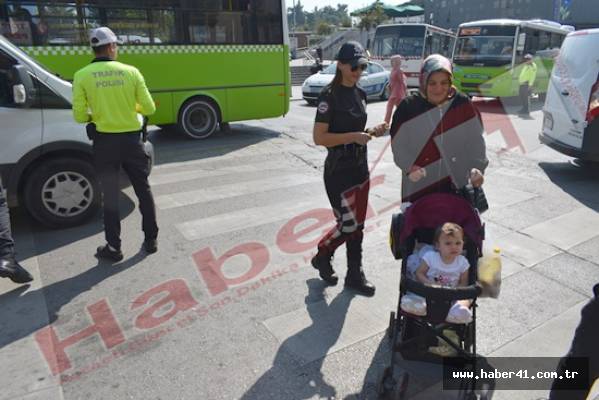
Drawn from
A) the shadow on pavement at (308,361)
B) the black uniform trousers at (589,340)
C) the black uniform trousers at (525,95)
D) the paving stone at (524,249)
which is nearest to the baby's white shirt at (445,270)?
the black uniform trousers at (589,340)

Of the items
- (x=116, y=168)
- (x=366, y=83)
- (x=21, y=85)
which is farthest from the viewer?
(x=366, y=83)

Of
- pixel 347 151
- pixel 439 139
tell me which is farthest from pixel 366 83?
pixel 439 139

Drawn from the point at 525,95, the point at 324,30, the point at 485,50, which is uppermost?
the point at 324,30

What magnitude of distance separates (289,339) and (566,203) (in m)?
4.49

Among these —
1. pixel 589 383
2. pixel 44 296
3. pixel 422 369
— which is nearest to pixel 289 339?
pixel 422 369

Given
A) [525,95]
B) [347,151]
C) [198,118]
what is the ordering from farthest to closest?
1. [525,95]
2. [198,118]
3. [347,151]

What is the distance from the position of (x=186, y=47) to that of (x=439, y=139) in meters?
7.66

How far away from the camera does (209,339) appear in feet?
10.2

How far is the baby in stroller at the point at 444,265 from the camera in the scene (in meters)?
2.47

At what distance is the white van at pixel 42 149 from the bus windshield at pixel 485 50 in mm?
14800

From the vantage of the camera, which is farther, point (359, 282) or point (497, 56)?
point (497, 56)

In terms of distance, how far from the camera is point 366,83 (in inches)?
639

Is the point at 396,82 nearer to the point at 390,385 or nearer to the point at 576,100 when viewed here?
the point at 576,100

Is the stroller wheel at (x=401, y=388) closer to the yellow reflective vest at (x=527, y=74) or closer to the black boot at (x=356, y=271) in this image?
the black boot at (x=356, y=271)
